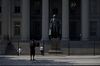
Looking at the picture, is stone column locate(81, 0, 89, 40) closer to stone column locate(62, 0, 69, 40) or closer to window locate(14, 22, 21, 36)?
stone column locate(62, 0, 69, 40)

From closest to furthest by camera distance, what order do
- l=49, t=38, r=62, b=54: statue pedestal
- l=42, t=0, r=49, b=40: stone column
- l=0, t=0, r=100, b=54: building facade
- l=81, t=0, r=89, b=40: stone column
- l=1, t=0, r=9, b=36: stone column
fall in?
1. l=49, t=38, r=62, b=54: statue pedestal
2. l=42, t=0, r=49, b=40: stone column
3. l=81, t=0, r=89, b=40: stone column
4. l=0, t=0, r=100, b=54: building facade
5. l=1, t=0, r=9, b=36: stone column

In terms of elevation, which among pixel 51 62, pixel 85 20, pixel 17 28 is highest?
pixel 85 20

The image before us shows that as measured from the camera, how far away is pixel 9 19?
73.2 metres

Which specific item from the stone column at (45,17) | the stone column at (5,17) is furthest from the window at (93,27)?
the stone column at (5,17)

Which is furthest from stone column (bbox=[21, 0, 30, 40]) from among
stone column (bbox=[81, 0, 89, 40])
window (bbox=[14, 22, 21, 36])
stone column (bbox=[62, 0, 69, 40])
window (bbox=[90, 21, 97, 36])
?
window (bbox=[90, 21, 97, 36])

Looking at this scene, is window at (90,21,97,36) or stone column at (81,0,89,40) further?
window at (90,21,97,36)

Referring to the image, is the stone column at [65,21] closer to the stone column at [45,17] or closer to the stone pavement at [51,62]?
the stone column at [45,17]

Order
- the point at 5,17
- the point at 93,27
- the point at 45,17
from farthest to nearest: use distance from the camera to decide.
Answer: the point at 93,27
the point at 5,17
the point at 45,17

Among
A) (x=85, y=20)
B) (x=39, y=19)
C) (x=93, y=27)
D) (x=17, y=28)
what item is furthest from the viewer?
(x=39, y=19)

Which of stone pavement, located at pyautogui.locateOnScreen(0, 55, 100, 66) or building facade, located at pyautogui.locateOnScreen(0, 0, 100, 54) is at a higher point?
building facade, located at pyautogui.locateOnScreen(0, 0, 100, 54)

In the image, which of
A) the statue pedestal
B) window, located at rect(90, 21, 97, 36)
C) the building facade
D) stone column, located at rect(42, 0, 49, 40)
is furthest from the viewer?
window, located at rect(90, 21, 97, 36)

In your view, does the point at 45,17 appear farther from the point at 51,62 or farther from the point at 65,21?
the point at 51,62

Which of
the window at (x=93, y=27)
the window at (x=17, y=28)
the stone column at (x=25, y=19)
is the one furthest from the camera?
the window at (x=17, y=28)

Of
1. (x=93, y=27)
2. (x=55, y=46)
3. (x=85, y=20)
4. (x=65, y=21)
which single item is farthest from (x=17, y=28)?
(x=55, y=46)
